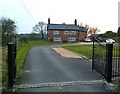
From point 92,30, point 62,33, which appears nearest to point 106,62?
point 62,33

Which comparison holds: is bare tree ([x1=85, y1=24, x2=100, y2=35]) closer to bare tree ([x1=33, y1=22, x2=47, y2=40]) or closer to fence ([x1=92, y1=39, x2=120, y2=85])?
bare tree ([x1=33, y1=22, x2=47, y2=40])

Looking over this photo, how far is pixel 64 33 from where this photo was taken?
57.7 metres

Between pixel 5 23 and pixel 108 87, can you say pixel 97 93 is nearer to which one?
pixel 108 87

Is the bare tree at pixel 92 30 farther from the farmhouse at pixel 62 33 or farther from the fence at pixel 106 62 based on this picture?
the fence at pixel 106 62

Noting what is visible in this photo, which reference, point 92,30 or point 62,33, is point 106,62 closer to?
point 62,33

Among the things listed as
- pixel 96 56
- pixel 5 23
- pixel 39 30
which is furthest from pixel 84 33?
pixel 96 56

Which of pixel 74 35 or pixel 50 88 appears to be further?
pixel 74 35

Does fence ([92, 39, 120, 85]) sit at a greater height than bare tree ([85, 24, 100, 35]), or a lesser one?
lesser

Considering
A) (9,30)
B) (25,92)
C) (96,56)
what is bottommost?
(25,92)

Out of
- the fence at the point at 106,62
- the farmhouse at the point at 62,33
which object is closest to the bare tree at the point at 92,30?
the farmhouse at the point at 62,33

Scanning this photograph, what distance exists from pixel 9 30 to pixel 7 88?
22.5 meters

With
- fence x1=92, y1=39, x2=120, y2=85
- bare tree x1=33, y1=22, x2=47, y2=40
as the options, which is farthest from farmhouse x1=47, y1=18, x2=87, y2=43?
fence x1=92, y1=39, x2=120, y2=85

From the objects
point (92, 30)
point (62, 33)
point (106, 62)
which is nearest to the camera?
point (106, 62)

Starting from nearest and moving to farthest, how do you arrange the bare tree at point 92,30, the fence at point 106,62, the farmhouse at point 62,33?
the fence at point 106,62
the farmhouse at point 62,33
the bare tree at point 92,30
